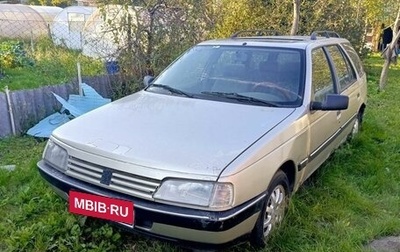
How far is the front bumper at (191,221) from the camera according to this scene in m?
2.20

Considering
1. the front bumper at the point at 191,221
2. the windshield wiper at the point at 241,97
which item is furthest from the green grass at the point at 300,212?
the windshield wiper at the point at 241,97

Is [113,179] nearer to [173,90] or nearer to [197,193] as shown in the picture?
[197,193]

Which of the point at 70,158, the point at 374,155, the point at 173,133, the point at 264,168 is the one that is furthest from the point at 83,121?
the point at 374,155

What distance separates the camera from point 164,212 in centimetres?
225

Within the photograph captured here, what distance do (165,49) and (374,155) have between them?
12.5 feet

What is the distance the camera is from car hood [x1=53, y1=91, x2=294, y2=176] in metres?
2.34

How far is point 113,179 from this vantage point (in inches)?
95.0

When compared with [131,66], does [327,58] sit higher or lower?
higher

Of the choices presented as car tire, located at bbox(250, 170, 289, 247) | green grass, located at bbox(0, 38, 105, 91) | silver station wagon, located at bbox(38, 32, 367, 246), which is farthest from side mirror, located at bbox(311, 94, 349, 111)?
green grass, located at bbox(0, 38, 105, 91)

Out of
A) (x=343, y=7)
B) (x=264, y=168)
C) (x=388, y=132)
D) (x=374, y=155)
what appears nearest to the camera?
(x=264, y=168)

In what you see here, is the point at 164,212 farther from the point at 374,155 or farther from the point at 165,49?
the point at 165,49

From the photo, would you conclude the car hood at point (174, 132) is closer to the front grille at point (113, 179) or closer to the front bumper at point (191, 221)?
the front grille at point (113, 179)

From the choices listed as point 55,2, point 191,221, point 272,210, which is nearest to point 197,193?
point 191,221

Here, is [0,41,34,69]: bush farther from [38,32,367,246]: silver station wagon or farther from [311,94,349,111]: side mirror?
[311,94,349,111]: side mirror
